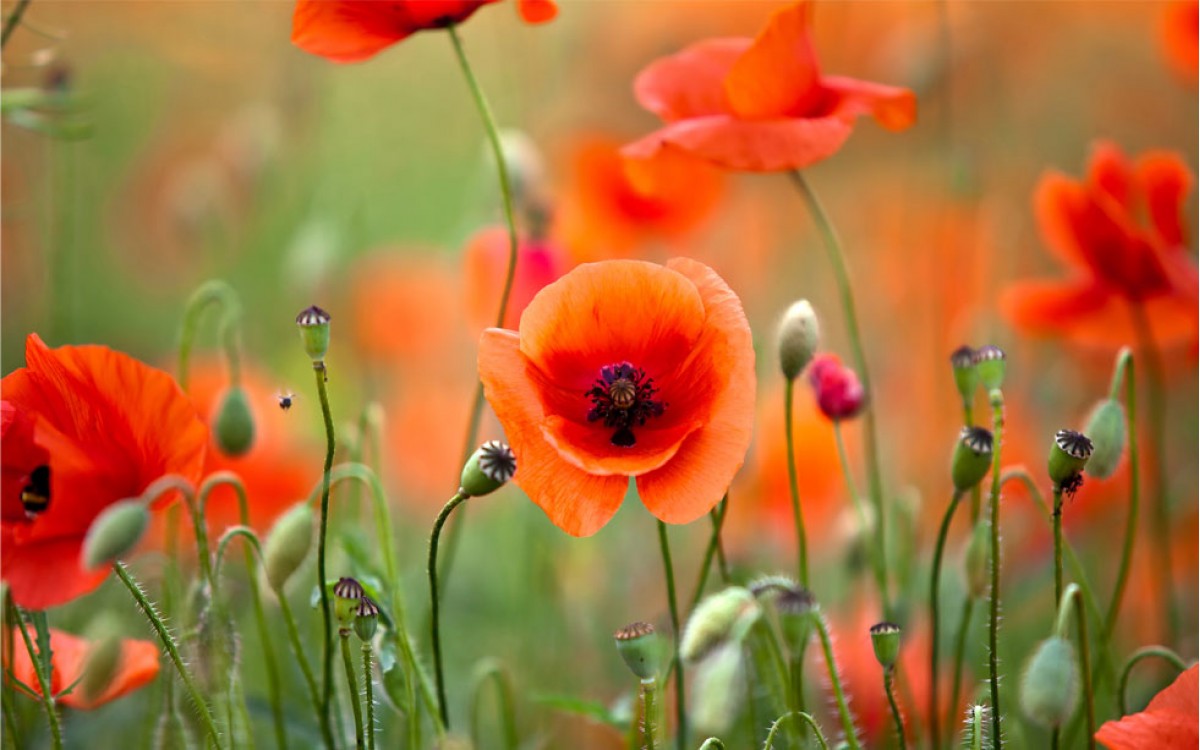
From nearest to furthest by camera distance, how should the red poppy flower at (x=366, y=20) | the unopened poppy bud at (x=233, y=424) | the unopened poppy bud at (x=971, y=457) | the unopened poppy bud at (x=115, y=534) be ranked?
the unopened poppy bud at (x=115, y=534) < the unopened poppy bud at (x=971, y=457) < the red poppy flower at (x=366, y=20) < the unopened poppy bud at (x=233, y=424)

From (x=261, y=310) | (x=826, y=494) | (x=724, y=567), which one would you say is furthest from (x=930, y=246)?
(x=724, y=567)

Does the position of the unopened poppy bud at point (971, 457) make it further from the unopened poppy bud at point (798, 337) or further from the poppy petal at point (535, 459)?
the poppy petal at point (535, 459)

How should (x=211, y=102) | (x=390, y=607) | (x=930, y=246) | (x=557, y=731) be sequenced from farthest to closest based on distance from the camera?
(x=211, y=102) < (x=930, y=246) < (x=557, y=731) < (x=390, y=607)

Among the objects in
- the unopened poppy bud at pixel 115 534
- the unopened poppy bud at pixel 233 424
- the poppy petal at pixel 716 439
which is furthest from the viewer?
the unopened poppy bud at pixel 233 424

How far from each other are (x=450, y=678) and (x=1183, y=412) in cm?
168

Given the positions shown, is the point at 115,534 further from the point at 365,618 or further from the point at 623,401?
the point at 623,401

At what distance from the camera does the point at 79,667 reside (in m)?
1.23

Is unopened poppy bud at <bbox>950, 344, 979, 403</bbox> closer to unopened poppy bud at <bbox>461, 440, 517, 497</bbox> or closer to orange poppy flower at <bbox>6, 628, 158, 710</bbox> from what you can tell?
unopened poppy bud at <bbox>461, 440, 517, 497</bbox>

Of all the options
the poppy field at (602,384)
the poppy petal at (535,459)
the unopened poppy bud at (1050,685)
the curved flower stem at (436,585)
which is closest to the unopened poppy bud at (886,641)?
the poppy field at (602,384)

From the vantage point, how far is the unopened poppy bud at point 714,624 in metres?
0.90

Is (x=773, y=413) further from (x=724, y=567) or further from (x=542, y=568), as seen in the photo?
(x=724, y=567)

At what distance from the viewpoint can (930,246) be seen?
10.0 feet

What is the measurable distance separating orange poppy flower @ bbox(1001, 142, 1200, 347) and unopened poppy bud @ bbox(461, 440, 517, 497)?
0.94 meters

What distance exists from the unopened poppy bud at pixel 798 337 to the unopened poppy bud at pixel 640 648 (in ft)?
1.04
